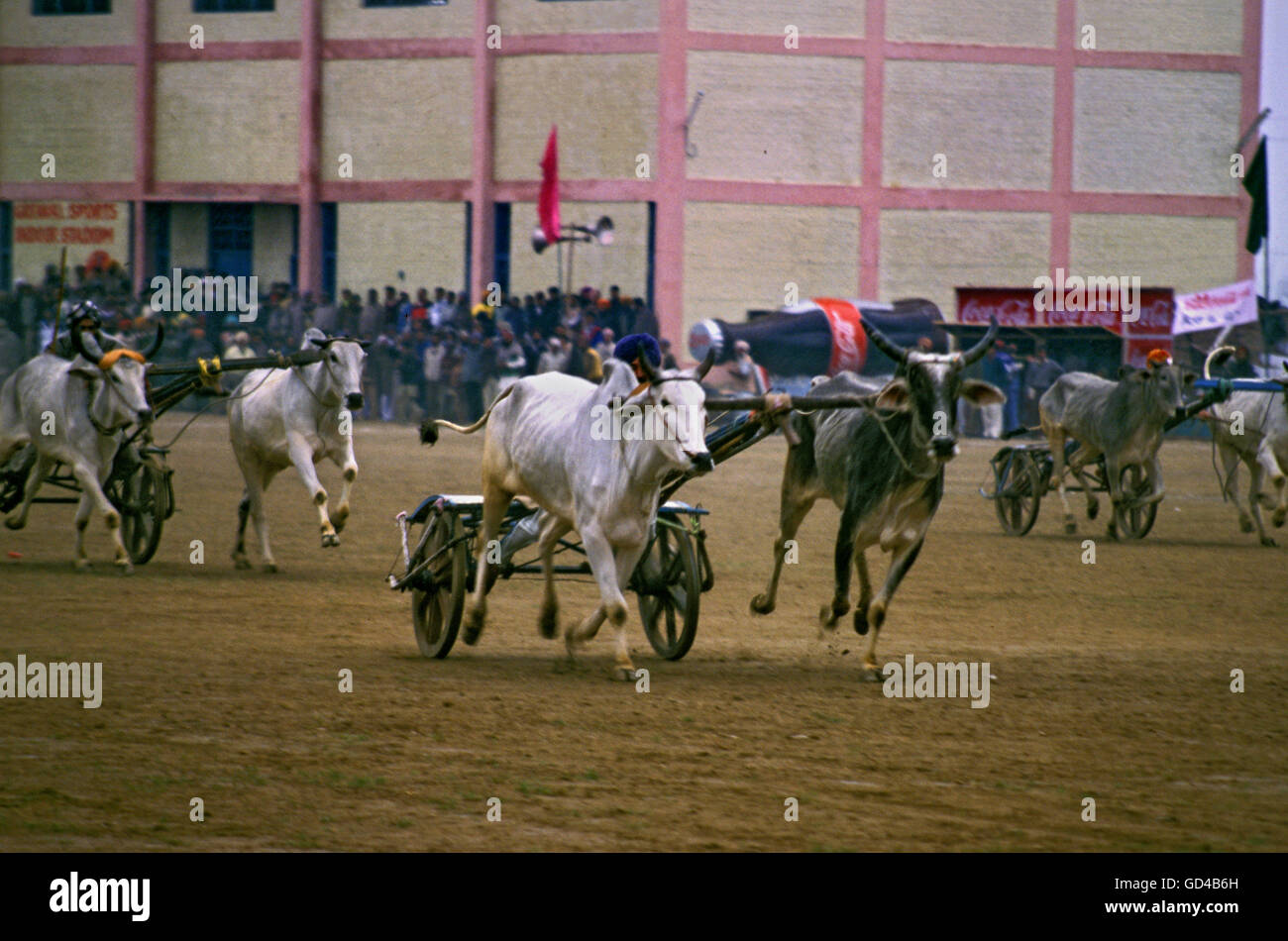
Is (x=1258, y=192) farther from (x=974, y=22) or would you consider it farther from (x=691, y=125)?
(x=691, y=125)

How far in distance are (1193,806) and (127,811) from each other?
14.5 feet

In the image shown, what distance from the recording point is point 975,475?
2969cm

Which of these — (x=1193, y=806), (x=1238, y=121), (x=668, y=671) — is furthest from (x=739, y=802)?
(x=1238, y=121)

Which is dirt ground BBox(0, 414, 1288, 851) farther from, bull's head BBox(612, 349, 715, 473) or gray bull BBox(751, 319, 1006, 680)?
bull's head BBox(612, 349, 715, 473)

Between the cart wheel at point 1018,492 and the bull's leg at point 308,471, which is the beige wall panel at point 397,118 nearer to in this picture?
the cart wheel at point 1018,492

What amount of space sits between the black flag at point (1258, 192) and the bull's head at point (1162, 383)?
22.5 m

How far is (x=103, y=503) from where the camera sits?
51.1 ft

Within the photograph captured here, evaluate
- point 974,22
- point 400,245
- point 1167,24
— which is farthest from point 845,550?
point 1167,24

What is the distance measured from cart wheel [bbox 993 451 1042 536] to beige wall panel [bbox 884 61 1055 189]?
2139cm

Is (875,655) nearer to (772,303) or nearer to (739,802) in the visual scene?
(739,802)

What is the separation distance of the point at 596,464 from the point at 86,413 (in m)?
6.96

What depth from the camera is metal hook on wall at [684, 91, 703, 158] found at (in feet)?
131

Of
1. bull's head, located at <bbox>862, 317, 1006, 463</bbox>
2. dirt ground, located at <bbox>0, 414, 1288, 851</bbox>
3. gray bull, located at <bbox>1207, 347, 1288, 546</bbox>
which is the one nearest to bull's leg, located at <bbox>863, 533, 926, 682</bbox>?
dirt ground, located at <bbox>0, 414, 1288, 851</bbox>

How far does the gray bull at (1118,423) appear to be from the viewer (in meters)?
20.3
